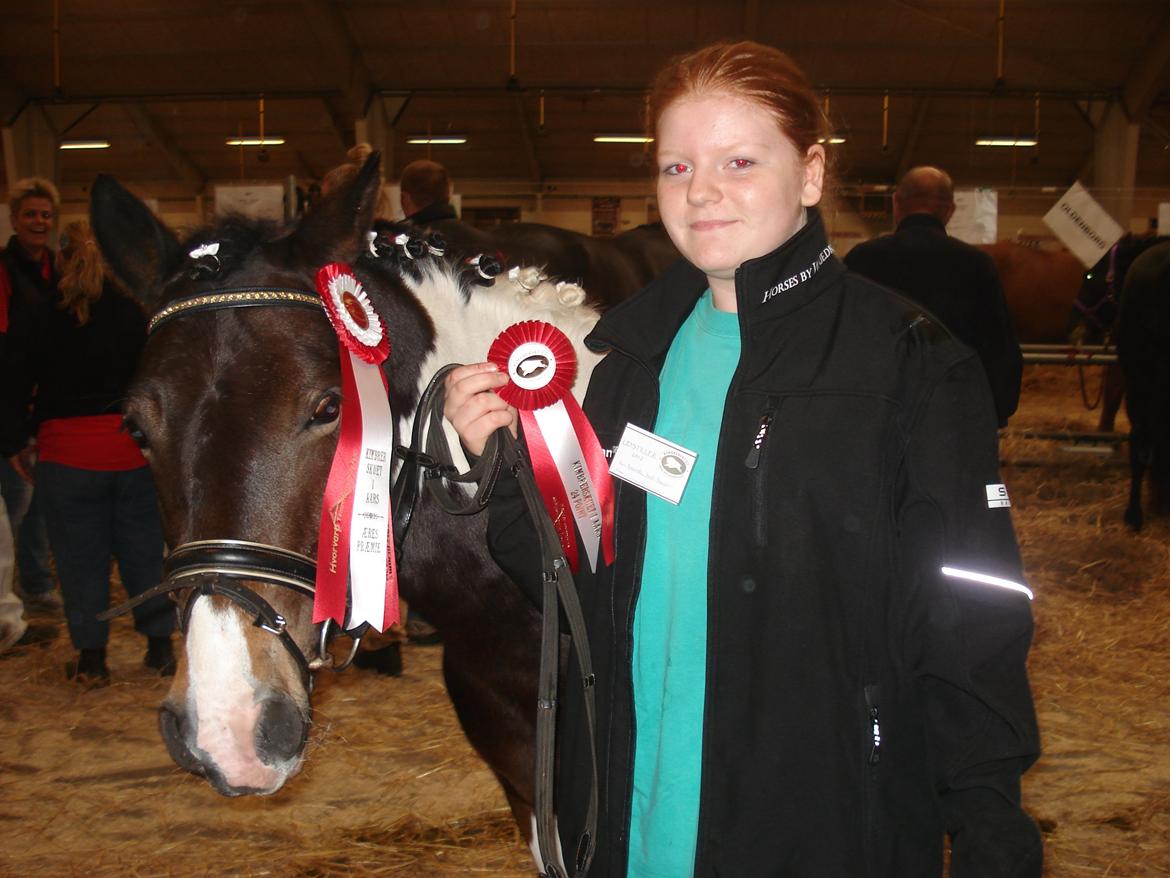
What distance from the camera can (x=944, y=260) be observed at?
448 cm

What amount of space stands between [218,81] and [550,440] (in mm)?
17274

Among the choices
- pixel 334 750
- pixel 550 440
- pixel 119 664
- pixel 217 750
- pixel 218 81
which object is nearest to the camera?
pixel 217 750

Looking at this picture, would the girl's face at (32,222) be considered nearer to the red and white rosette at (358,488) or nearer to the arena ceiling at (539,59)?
the red and white rosette at (358,488)

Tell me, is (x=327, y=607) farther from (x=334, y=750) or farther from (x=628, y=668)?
(x=334, y=750)

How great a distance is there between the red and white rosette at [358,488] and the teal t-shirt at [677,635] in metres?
0.51

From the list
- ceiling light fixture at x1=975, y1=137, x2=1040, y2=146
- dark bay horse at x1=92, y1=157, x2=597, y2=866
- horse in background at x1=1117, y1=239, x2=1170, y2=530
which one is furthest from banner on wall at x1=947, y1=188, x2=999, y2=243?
ceiling light fixture at x1=975, y1=137, x2=1040, y2=146

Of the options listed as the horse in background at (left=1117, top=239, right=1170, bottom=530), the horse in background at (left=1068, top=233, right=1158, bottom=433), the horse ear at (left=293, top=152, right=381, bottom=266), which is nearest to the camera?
the horse ear at (left=293, top=152, right=381, bottom=266)

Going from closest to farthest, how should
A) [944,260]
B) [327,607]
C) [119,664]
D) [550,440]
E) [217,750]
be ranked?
[217,750] < [327,607] < [550,440] < [944,260] < [119,664]

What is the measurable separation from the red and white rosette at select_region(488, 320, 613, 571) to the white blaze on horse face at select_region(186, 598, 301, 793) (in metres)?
0.58

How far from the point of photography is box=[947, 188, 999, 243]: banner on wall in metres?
8.36

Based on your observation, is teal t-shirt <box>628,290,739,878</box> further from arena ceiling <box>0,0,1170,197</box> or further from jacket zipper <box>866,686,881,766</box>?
arena ceiling <box>0,0,1170,197</box>

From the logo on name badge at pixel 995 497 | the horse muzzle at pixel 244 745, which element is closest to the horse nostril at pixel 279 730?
the horse muzzle at pixel 244 745

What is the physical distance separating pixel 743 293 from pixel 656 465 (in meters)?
0.30

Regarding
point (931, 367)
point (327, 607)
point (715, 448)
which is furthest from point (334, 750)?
point (931, 367)
